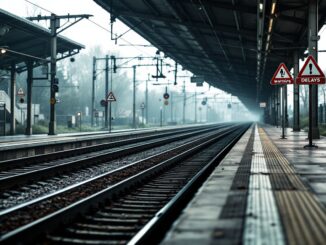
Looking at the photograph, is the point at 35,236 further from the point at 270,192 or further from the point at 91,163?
the point at 91,163

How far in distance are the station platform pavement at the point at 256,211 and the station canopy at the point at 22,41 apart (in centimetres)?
Answer: 1872

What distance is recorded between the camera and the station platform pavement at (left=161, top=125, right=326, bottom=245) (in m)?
4.20

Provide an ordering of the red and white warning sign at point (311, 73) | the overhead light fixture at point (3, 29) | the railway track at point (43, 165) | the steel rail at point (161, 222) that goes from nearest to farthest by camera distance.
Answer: the steel rail at point (161, 222)
the railway track at point (43, 165)
the red and white warning sign at point (311, 73)
the overhead light fixture at point (3, 29)

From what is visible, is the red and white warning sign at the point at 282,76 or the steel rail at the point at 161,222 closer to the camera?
the steel rail at the point at 161,222

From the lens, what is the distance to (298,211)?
527 cm

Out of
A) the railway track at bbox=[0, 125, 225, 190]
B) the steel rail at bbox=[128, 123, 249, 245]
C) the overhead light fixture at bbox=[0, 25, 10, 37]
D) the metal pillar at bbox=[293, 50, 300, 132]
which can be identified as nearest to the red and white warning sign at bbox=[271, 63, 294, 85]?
the railway track at bbox=[0, 125, 225, 190]

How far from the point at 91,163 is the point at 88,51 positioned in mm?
85864

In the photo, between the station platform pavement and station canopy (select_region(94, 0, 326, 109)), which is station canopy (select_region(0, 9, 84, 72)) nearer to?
station canopy (select_region(94, 0, 326, 109))

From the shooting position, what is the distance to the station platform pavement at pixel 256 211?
13.8 feet

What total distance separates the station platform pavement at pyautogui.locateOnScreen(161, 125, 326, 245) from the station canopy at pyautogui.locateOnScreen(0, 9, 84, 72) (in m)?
18.7

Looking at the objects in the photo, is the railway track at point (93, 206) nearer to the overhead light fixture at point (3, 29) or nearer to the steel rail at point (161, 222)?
the steel rail at point (161, 222)

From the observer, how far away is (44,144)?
18969 millimetres

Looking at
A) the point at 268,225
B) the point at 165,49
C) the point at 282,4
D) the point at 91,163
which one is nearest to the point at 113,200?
the point at 268,225

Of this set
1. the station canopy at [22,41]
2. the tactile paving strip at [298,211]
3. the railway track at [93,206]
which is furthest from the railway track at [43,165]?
the station canopy at [22,41]
